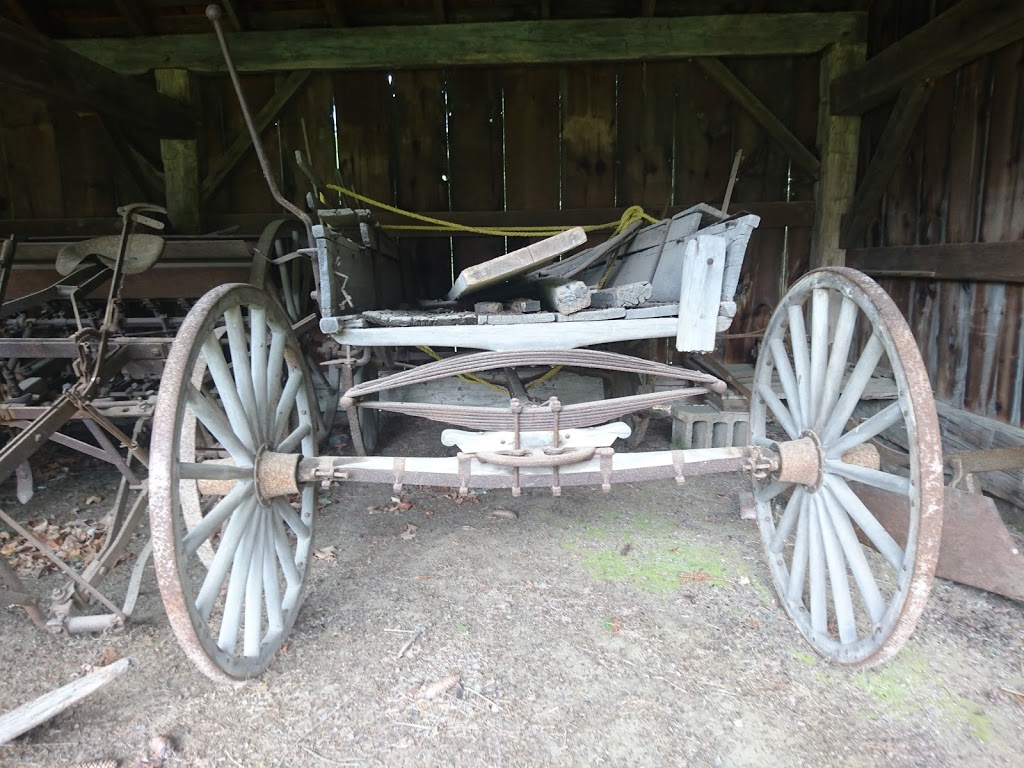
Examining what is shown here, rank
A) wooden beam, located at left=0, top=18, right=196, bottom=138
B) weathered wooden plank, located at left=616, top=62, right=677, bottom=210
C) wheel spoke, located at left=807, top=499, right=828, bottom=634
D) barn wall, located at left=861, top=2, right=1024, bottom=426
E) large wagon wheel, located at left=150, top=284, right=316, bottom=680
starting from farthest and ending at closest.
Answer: weathered wooden plank, located at left=616, top=62, right=677, bottom=210 → barn wall, located at left=861, top=2, right=1024, bottom=426 → wooden beam, located at left=0, top=18, right=196, bottom=138 → wheel spoke, located at left=807, top=499, right=828, bottom=634 → large wagon wheel, located at left=150, top=284, right=316, bottom=680

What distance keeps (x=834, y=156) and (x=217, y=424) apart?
14.3 ft

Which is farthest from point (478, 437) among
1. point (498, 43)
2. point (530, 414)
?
point (498, 43)

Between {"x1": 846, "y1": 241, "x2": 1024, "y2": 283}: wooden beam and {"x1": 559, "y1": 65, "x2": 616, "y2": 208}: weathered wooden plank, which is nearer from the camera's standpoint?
{"x1": 846, "y1": 241, "x2": 1024, "y2": 283}: wooden beam

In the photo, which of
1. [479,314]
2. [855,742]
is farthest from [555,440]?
[855,742]

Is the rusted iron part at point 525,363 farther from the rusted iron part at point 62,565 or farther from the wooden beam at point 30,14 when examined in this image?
the wooden beam at point 30,14

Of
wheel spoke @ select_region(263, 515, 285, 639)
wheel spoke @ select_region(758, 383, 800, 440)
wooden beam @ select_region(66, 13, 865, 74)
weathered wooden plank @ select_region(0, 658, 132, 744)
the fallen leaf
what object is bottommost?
the fallen leaf

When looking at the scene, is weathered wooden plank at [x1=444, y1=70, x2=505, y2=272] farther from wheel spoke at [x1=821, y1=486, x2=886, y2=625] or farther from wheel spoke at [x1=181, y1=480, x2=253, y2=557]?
wheel spoke at [x1=821, y1=486, x2=886, y2=625]

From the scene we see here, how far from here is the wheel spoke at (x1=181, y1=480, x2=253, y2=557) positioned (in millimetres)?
1568

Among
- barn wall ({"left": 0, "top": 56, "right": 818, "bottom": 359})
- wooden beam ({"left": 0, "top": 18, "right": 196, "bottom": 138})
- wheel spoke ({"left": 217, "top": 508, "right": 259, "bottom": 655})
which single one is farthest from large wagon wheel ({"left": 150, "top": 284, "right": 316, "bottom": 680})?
barn wall ({"left": 0, "top": 56, "right": 818, "bottom": 359})

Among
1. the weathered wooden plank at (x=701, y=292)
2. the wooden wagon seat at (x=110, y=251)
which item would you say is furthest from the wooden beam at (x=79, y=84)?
the weathered wooden plank at (x=701, y=292)

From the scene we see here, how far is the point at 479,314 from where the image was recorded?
2453 mm

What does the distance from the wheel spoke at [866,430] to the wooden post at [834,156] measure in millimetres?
2949

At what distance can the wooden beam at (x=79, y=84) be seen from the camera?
2.91m

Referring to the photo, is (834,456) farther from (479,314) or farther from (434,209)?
(434,209)
